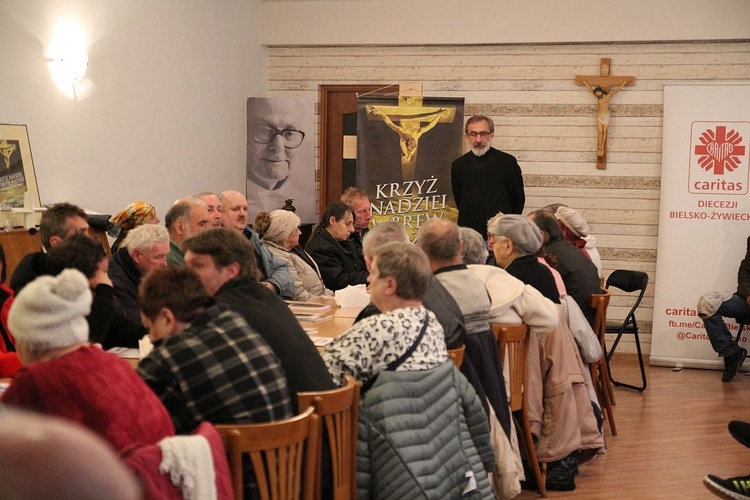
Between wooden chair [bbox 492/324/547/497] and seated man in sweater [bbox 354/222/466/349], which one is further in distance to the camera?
wooden chair [bbox 492/324/547/497]

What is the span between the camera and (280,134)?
923cm

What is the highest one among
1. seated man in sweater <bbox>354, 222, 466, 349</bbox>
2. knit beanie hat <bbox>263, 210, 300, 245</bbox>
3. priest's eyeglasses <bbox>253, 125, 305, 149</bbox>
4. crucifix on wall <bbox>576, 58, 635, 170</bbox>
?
crucifix on wall <bbox>576, 58, 635, 170</bbox>

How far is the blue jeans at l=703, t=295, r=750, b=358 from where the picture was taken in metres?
Result: 7.93

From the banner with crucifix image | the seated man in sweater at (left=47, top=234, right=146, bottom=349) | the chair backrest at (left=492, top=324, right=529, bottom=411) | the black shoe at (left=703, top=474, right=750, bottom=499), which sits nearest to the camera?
the seated man in sweater at (left=47, top=234, right=146, bottom=349)

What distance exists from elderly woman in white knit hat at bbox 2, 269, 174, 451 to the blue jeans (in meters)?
6.68

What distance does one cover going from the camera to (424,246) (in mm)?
4152

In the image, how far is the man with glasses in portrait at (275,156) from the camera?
9.16 meters

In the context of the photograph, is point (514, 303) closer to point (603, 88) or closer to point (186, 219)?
point (186, 219)

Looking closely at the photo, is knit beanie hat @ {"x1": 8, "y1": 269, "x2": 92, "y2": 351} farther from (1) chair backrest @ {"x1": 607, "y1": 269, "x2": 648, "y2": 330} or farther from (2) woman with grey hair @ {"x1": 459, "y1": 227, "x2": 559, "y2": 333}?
(1) chair backrest @ {"x1": 607, "y1": 269, "x2": 648, "y2": 330}

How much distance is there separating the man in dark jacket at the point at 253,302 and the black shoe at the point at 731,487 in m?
2.24

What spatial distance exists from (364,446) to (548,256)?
296cm

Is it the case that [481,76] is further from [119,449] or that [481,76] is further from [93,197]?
[119,449]

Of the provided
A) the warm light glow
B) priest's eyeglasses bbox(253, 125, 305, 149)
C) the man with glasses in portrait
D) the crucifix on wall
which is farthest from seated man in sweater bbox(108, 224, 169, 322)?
the crucifix on wall

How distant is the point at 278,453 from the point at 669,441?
13.5ft
